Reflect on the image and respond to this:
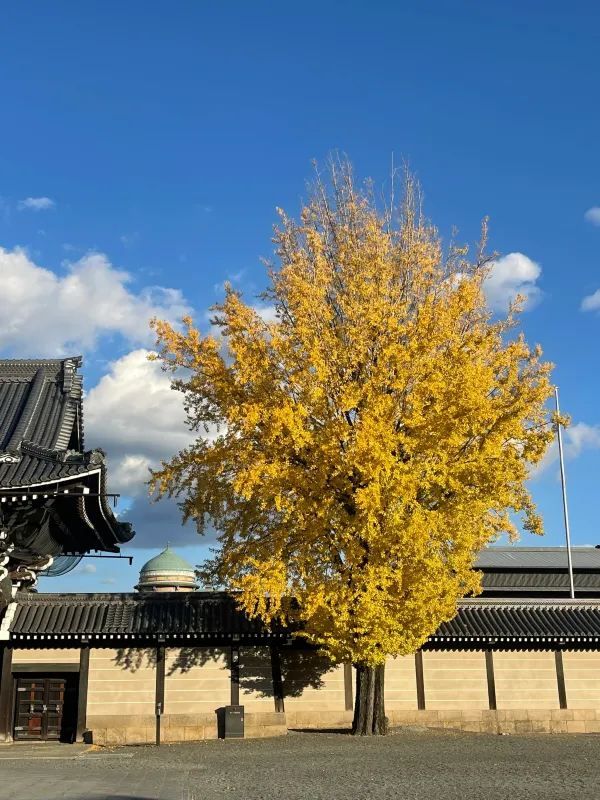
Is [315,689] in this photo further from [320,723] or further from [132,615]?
[132,615]

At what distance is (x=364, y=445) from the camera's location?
16203 millimetres

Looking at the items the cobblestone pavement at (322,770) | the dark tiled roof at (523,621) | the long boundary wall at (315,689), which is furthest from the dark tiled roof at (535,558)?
the cobblestone pavement at (322,770)

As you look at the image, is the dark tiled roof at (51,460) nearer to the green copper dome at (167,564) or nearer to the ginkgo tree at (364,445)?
the ginkgo tree at (364,445)

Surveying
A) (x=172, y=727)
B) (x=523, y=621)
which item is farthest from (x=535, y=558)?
(x=172, y=727)

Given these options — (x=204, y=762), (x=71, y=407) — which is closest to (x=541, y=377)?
(x=204, y=762)

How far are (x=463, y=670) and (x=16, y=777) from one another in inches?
519

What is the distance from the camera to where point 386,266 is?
18719 mm

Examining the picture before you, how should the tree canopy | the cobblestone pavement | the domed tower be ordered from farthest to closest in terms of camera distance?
the domed tower, the tree canopy, the cobblestone pavement

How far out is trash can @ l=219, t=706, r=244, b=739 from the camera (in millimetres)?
19906

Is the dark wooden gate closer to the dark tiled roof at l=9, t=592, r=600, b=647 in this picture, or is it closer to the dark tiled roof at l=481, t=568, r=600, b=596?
the dark tiled roof at l=9, t=592, r=600, b=647

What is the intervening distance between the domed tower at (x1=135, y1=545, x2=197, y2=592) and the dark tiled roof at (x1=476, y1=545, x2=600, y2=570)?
72.4ft

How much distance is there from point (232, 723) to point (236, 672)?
1818 mm

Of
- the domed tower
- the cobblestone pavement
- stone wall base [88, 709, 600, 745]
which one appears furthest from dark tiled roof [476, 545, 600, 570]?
the domed tower

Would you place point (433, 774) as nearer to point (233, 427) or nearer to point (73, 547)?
point (233, 427)
